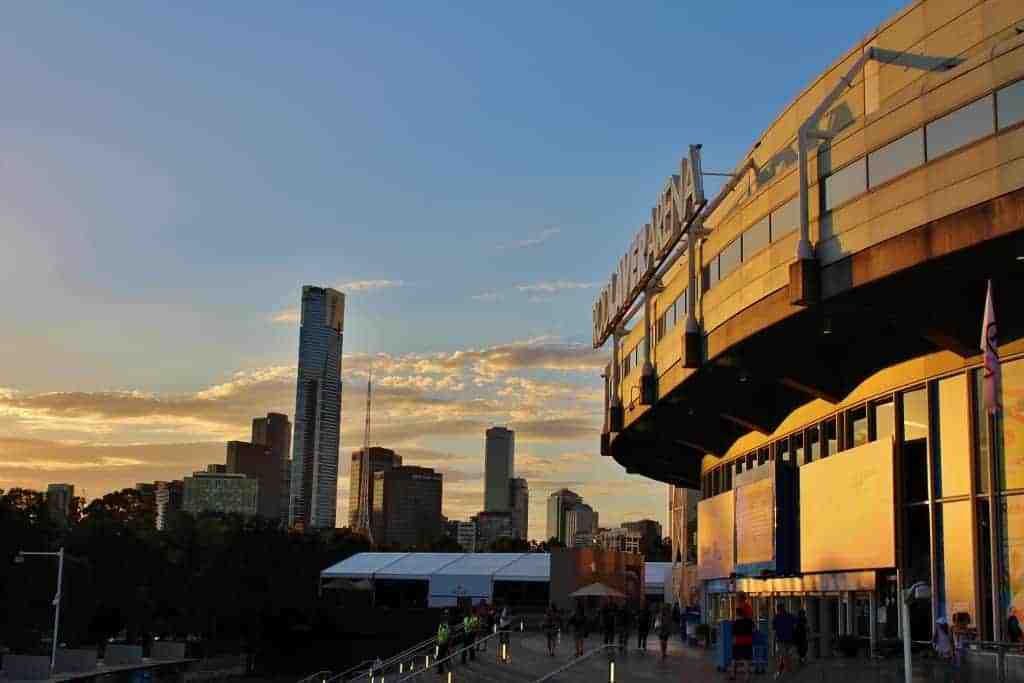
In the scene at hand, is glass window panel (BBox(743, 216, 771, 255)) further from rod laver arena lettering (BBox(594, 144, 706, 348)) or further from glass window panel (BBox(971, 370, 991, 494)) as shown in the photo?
glass window panel (BBox(971, 370, 991, 494))

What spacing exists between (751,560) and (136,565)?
220 ft

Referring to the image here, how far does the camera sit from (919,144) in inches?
1080

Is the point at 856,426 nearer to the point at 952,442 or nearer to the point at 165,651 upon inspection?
the point at 952,442

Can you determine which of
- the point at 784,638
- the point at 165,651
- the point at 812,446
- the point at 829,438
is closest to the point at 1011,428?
the point at 784,638

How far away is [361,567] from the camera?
10412 cm

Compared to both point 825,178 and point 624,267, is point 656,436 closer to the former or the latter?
point 624,267

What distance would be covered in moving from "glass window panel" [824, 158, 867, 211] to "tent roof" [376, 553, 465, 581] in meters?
72.1

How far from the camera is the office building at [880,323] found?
86.0ft

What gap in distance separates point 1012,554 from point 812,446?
13.2m

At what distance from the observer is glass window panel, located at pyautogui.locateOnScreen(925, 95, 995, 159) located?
1007 inches

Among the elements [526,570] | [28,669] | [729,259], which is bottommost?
→ [28,669]

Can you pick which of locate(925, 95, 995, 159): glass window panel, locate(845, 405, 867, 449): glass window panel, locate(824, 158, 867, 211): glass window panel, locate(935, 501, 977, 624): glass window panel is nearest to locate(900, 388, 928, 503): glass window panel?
locate(935, 501, 977, 624): glass window panel

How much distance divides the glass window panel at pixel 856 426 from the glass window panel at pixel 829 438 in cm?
136

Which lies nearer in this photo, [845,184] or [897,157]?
[897,157]
